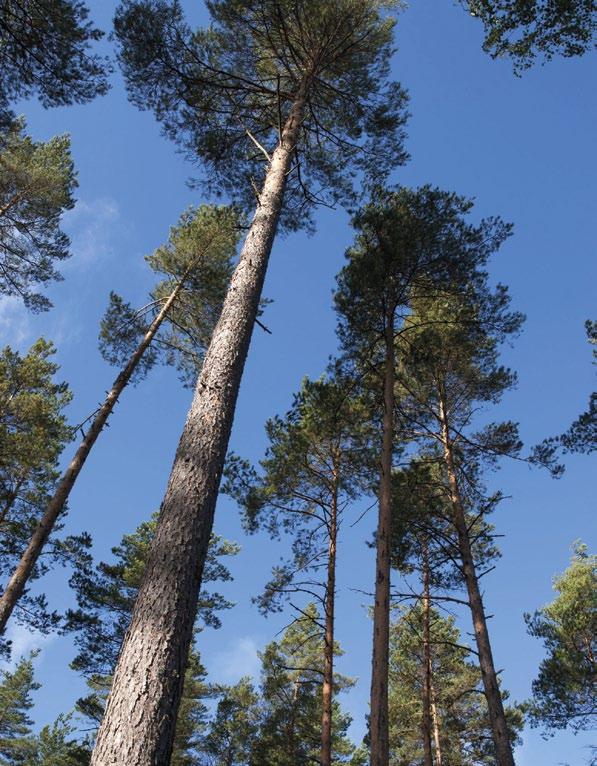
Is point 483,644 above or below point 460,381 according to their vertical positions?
below

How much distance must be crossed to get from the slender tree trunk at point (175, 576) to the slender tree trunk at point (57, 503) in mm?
6427

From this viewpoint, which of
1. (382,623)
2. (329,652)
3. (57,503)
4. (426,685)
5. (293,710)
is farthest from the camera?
(293,710)

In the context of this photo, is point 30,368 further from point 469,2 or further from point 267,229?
point 469,2

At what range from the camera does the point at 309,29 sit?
10.3m

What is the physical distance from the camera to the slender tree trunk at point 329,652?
388 inches

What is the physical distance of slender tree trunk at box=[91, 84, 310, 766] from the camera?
2.84 metres

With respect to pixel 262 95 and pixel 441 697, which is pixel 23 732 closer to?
pixel 441 697

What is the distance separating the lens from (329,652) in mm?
10500

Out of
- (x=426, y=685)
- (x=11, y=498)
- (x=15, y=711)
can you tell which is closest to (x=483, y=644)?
(x=426, y=685)

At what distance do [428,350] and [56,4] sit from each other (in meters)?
9.38

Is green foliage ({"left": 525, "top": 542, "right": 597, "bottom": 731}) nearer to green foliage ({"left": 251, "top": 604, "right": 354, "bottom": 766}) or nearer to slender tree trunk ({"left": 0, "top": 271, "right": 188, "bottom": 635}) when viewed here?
green foliage ({"left": 251, "top": 604, "right": 354, "bottom": 766})

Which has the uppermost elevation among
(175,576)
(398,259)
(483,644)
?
(398,259)

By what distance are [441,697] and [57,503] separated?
13.7m

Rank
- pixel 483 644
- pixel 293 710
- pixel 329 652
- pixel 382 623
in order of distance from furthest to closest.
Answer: pixel 293 710 < pixel 329 652 < pixel 483 644 < pixel 382 623
